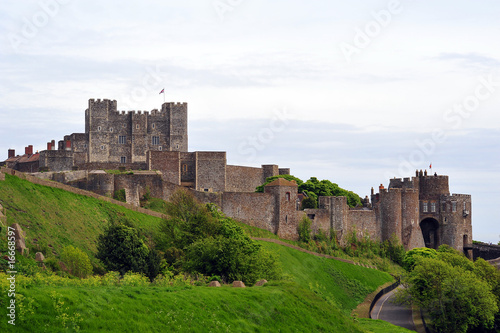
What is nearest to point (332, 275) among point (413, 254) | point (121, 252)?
point (413, 254)

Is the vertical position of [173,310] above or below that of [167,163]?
below

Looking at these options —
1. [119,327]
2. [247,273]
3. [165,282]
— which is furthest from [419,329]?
[119,327]

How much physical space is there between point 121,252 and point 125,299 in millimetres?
14131

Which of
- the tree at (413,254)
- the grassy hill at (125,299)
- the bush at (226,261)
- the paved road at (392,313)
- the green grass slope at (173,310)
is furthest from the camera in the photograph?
the tree at (413,254)

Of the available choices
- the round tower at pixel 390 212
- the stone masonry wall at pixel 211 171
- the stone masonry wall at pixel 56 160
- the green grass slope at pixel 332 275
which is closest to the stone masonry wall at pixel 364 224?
the round tower at pixel 390 212

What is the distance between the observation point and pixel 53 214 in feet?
143

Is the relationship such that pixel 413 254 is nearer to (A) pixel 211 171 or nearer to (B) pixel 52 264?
(A) pixel 211 171

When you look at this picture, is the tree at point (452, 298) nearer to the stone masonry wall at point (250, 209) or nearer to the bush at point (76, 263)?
the stone masonry wall at point (250, 209)

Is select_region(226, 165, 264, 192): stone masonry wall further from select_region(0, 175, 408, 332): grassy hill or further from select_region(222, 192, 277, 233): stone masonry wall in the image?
select_region(0, 175, 408, 332): grassy hill

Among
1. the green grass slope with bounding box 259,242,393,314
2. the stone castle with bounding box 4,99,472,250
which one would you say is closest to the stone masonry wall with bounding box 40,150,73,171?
the stone castle with bounding box 4,99,472,250

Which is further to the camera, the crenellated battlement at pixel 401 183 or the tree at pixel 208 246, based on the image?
the crenellated battlement at pixel 401 183

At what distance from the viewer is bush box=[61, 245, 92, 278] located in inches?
1433

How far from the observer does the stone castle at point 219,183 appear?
65.0 m

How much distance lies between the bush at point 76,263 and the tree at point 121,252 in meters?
2.32
